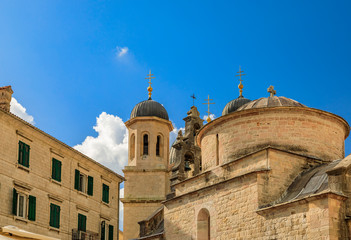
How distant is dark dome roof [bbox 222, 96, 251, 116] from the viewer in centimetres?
4090

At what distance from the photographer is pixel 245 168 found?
65.5 ft

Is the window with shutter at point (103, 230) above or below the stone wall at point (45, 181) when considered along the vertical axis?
below

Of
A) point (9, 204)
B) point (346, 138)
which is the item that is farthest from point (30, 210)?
point (346, 138)

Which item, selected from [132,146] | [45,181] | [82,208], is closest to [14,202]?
[45,181]

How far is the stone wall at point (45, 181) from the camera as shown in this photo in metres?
22.0

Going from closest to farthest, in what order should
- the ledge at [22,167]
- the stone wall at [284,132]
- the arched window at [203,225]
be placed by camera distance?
the stone wall at [284,132] → the arched window at [203,225] → the ledge at [22,167]

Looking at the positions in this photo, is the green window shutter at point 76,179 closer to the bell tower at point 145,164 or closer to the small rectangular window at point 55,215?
the small rectangular window at point 55,215

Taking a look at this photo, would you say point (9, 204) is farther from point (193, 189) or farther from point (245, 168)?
point (245, 168)

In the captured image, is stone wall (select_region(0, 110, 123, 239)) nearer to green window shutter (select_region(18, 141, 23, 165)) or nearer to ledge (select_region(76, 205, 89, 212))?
ledge (select_region(76, 205, 89, 212))

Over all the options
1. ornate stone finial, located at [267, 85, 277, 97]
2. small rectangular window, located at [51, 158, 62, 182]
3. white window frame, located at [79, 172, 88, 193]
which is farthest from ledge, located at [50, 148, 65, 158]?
ornate stone finial, located at [267, 85, 277, 97]

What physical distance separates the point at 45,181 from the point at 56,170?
1.02 metres

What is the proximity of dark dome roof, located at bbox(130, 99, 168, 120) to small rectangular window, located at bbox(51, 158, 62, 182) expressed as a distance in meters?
13.6

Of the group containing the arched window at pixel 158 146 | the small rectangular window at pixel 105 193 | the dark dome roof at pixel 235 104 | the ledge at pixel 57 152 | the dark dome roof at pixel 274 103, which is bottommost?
the small rectangular window at pixel 105 193

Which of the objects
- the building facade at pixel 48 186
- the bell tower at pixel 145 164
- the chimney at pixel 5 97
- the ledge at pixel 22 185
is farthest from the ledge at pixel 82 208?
the bell tower at pixel 145 164
